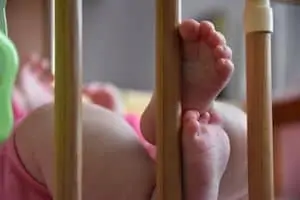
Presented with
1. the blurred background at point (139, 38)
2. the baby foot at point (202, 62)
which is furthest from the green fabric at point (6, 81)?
the blurred background at point (139, 38)

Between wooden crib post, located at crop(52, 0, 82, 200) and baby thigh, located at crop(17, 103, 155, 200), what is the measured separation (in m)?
0.09

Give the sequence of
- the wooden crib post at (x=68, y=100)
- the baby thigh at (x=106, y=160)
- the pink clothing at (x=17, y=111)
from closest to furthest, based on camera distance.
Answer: the wooden crib post at (x=68, y=100) → the baby thigh at (x=106, y=160) → the pink clothing at (x=17, y=111)

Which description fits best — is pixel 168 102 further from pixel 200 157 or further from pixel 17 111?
pixel 17 111

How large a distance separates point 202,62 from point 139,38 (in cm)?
139

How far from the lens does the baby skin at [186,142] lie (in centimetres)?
59

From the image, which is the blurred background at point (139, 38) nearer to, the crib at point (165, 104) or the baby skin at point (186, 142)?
the baby skin at point (186, 142)

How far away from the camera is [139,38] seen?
1.97m

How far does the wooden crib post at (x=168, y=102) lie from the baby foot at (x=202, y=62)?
12 mm

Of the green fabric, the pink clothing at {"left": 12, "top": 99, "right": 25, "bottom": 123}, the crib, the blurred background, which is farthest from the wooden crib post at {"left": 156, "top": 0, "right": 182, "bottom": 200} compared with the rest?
the blurred background

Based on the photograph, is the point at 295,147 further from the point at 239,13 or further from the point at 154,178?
the point at 239,13

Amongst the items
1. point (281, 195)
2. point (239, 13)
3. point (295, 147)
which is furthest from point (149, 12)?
point (281, 195)

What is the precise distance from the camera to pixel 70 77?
58 cm

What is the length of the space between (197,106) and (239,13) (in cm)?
143

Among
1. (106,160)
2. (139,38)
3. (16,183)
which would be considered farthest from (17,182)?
(139,38)
